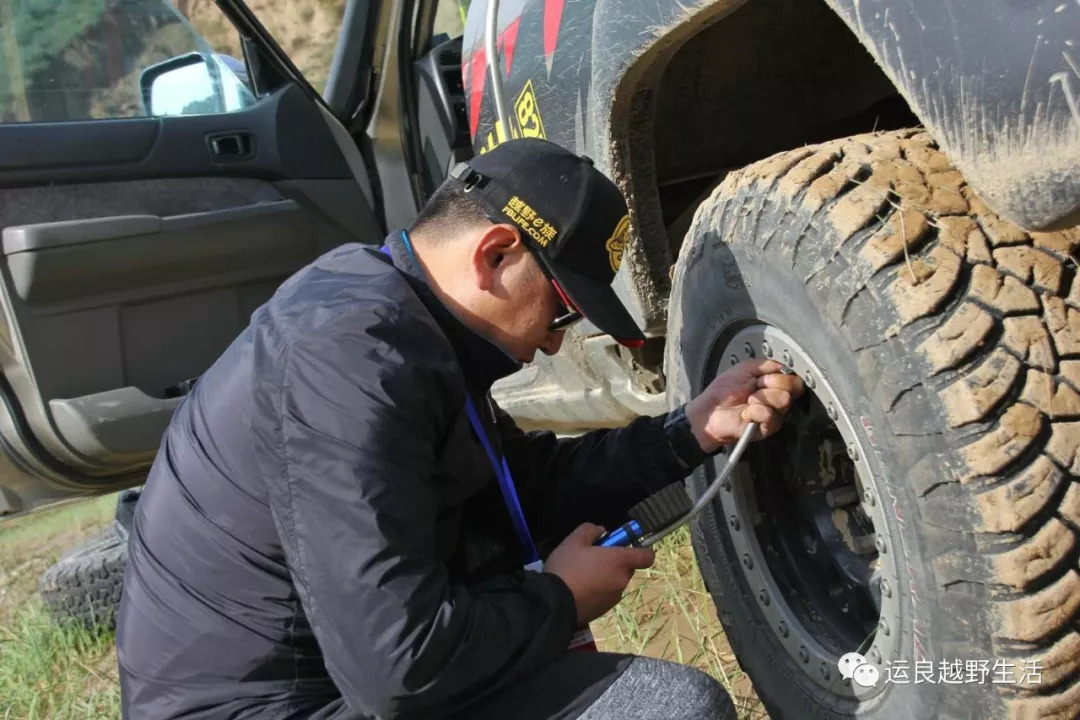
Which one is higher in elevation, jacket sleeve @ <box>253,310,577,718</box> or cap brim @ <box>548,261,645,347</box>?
cap brim @ <box>548,261,645,347</box>

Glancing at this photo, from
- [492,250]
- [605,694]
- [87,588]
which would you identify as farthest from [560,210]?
[87,588]

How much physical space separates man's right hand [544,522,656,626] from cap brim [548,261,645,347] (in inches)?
12.8

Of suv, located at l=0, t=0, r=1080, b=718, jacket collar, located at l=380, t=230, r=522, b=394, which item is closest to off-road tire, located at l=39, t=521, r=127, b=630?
suv, located at l=0, t=0, r=1080, b=718

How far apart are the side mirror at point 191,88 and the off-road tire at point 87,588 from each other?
154cm

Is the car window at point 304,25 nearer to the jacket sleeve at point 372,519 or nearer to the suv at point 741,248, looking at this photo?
the suv at point 741,248

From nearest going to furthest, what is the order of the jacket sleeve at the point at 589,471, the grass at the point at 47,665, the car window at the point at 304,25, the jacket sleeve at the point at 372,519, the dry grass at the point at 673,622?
the jacket sleeve at the point at 372,519, the jacket sleeve at the point at 589,471, the dry grass at the point at 673,622, the grass at the point at 47,665, the car window at the point at 304,25

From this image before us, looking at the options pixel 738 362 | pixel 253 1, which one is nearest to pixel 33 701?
pixel 738 362

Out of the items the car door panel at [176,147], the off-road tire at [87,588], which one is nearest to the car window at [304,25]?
the off-road tire at [87,588]

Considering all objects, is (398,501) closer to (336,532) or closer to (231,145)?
(336,532)

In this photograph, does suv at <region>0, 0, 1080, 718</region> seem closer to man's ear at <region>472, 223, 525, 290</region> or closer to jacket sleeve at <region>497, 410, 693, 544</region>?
jacket sleeve at <region>497, 410, 693, 544</region>

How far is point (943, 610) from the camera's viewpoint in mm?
1266

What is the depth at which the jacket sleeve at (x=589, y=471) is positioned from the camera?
182 cm

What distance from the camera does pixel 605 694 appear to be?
1.50 metres

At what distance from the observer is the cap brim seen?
4.77 ft
